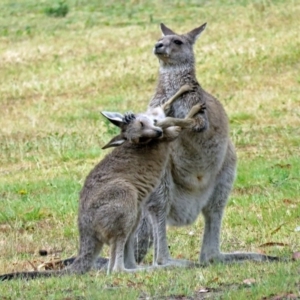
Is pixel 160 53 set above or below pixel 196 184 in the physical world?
above

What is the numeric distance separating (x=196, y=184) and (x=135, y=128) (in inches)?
24.7

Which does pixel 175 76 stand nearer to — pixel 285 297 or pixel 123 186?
pixel 123 186

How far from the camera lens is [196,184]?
24.2 feet

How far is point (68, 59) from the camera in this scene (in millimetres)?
21719

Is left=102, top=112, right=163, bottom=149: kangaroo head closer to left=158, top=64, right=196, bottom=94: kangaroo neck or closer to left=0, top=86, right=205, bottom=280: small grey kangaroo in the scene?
left=0, top=86, right=205, bottom=280: small grey kangaroo

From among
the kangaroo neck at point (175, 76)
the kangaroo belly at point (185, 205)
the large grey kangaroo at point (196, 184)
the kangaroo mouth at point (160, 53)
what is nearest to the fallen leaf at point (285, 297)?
the large grey kangaroo at point (196, 184)

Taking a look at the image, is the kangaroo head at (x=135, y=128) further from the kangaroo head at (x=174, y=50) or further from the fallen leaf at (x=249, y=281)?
the fallen leaf at (x=249, y=281)

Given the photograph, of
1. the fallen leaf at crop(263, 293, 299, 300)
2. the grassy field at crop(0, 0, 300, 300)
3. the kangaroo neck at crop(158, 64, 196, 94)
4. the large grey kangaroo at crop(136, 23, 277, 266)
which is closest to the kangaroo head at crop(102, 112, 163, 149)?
the large grey kangaroo at crop(136, 23, 277, 266)

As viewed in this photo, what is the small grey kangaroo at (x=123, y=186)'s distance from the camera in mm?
6695

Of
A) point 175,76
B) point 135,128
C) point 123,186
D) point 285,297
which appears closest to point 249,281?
point 285,297

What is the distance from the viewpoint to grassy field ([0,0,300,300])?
20.3 ft

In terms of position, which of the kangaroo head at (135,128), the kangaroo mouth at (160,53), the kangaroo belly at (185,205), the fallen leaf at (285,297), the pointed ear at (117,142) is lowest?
the kangaroo belly at (185,205)

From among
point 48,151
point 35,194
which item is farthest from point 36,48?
point 35,194

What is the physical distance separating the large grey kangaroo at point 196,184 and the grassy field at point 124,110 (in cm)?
44
